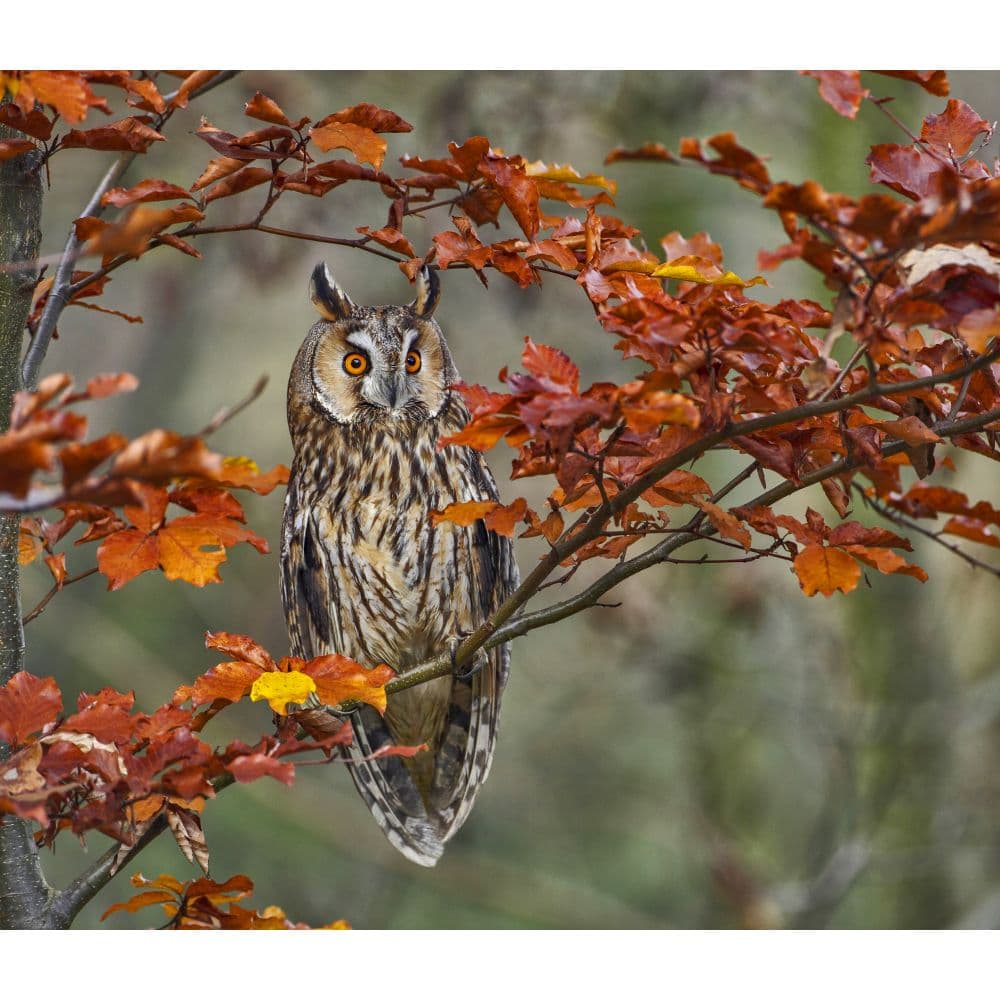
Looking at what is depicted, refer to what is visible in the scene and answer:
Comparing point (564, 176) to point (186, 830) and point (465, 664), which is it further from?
point (186, 830)

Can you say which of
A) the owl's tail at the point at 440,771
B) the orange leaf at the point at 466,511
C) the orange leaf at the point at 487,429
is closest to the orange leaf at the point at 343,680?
the orange leaf at the point at 466,511

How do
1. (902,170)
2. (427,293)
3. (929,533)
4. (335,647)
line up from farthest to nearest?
(335,647) → (427,293) → (902,170) → (929,533)

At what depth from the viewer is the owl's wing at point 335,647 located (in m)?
1.71

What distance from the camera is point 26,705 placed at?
1.02m

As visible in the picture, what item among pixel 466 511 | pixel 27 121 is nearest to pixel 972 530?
pixel 466 511

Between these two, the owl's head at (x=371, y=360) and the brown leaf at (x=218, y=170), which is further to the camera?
the owl's head at (x=371, y=360)

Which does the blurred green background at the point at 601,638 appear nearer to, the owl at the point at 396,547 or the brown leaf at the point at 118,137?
the owl at the point at 396,547

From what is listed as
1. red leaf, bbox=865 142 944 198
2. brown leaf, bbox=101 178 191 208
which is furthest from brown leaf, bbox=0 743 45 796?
red leaf, bbox=865 142 944 198

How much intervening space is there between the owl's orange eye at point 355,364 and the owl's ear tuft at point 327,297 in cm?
5

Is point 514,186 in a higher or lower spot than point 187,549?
higher

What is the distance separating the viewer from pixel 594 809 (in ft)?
13.3

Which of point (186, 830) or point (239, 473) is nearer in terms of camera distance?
point (239, 473)

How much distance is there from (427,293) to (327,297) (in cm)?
14

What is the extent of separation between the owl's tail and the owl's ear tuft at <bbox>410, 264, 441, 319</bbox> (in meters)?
0.50
